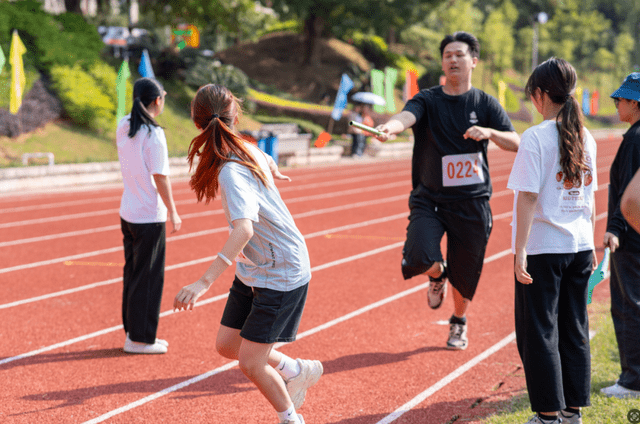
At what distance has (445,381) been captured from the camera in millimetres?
4309

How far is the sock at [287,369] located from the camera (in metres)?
3.39

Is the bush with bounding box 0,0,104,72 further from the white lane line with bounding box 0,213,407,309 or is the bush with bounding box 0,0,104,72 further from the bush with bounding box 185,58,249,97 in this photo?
the white lane line with bounding box 0,213,407,309

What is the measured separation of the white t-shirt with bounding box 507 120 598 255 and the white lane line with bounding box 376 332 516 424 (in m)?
1.26

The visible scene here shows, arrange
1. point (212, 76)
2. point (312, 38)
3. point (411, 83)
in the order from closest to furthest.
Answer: point (411, 83) < point (212, 76) < point (312, 38)

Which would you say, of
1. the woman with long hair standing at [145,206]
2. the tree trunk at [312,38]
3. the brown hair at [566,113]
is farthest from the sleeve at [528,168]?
the tree trunk at [312,38]

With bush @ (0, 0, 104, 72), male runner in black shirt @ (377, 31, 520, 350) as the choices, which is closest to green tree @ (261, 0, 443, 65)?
bush @ (0, 0, 104, 72)

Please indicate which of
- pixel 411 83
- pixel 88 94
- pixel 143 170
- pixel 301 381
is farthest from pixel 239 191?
pixel 411 83

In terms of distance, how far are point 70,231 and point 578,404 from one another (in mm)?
8865

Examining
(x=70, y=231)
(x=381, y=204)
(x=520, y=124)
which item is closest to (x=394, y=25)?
(x=520, y=124)

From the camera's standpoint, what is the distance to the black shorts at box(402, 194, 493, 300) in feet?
15.1

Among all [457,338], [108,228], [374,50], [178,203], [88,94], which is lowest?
[178,203]

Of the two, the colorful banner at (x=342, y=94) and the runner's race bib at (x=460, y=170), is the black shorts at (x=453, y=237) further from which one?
the colorful banner at (x=342, y=94)

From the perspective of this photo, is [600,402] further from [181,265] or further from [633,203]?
[181,265]

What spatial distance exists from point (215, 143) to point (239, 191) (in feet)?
0.96
